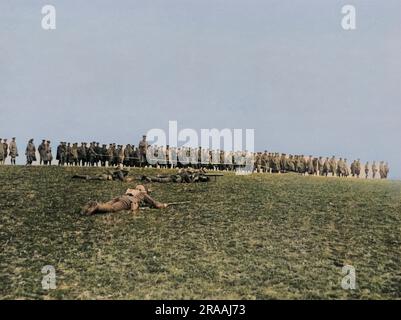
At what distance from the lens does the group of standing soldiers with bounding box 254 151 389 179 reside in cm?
5078

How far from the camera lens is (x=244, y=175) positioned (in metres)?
39.2

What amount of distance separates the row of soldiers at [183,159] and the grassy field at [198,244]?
29.5 feet

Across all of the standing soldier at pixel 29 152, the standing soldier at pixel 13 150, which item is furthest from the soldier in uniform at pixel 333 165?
the standing soldier at pixel 13 150

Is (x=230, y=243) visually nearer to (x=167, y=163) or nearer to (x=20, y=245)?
(x=20, y=245)

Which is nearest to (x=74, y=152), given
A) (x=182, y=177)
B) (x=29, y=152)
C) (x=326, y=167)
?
(x=29, y=152)

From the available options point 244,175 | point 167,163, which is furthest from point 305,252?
point 167,163

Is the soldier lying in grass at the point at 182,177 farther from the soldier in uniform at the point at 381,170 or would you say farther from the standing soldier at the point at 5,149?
the soldier in uniform at the point at 381,170

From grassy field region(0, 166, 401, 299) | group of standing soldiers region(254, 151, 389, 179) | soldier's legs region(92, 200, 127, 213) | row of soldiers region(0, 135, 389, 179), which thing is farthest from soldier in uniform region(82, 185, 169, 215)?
group of standing soldiers region(254, 151, 389, 179)

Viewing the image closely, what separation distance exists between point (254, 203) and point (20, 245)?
1228cm

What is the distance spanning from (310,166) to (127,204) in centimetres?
2936

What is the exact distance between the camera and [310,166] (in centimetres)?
5247

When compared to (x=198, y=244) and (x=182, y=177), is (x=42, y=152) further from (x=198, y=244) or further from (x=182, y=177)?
(x=198, y=244)

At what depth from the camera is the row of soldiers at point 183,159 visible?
41438 millimetres

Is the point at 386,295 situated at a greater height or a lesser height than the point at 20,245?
lesser
